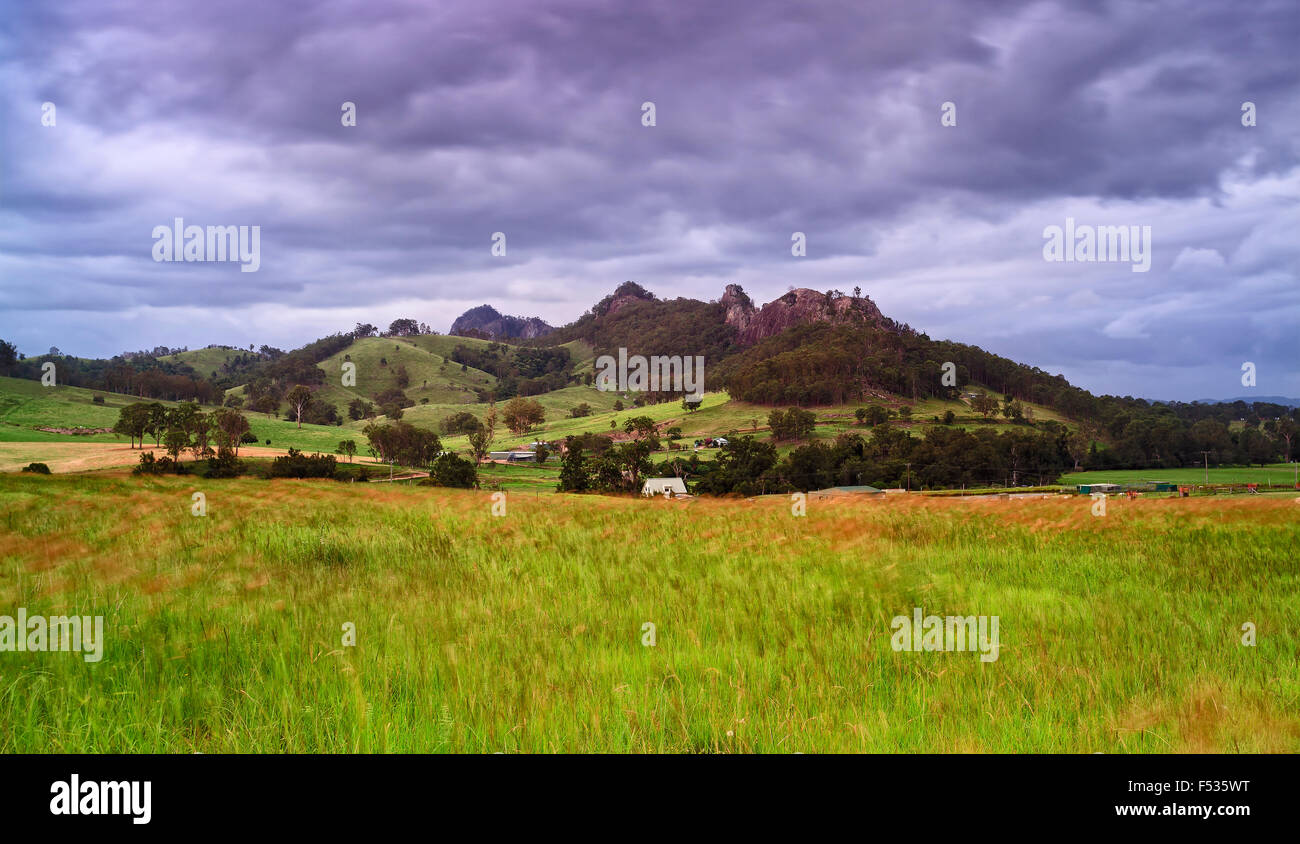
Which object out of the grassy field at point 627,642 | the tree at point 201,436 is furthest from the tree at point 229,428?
the grassy field at point 627,642

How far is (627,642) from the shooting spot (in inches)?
230

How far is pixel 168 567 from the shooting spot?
26.1ft

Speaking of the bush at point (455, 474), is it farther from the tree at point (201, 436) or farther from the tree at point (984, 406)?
the tree at point (984, 406)

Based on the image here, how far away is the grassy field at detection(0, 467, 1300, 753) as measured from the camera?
13.5 feet

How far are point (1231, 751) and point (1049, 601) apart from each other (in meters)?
3.79

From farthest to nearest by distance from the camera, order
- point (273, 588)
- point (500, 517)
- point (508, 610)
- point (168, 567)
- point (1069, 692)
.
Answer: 1. point (500, 517)
2. point (168, 567)
3. point (273, 588)
4. point (508, 610)
5. point (1069, 692)

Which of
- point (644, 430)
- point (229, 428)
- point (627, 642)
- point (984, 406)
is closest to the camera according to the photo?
point (627, 642)

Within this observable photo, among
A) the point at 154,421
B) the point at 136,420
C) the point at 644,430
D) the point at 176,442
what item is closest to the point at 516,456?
the point at 644,430

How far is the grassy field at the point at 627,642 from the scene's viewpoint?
4.11m

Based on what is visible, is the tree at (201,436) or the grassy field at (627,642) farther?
the tree at (201,436)

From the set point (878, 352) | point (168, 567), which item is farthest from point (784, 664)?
point (878, 352)

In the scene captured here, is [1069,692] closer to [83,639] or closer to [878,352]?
[83,639]

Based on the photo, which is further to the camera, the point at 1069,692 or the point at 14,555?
the point at 14,555

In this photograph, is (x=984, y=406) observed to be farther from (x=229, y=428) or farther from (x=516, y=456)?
(x=229, y=428)
